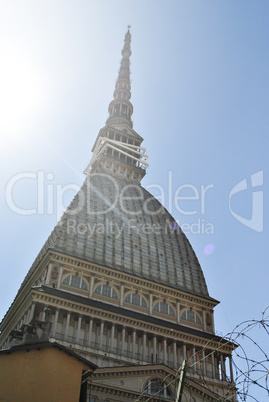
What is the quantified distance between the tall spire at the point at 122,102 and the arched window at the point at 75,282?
149ft

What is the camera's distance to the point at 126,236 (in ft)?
213

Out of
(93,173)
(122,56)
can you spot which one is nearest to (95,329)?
(93,173)

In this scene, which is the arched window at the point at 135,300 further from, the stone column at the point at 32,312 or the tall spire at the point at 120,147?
the tall spire at the point at 120,147

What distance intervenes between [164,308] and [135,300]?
3982mm

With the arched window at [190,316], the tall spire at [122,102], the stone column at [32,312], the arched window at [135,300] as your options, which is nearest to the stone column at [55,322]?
the stone column at [32,312]

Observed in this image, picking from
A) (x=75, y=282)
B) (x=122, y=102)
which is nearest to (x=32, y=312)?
(x=75, y=282)

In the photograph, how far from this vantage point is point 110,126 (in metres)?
88.1

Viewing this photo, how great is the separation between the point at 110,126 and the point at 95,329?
158 feet

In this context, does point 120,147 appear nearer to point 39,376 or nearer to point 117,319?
point 117,319

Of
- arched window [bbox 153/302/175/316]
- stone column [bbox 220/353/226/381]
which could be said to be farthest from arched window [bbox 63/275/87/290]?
stone column [bbox 220/353/226/381]

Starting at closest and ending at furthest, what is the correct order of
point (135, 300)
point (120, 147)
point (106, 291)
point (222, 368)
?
point (222, 368), point (106, 291), point (135, 300), point (120, 147)

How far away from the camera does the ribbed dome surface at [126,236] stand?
5878 centimetres

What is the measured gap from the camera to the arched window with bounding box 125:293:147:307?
54188 mm

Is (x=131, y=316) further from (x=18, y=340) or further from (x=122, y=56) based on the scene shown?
(x=122, y=56)
